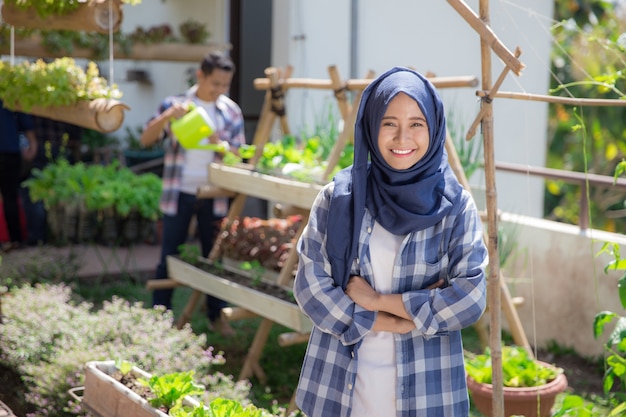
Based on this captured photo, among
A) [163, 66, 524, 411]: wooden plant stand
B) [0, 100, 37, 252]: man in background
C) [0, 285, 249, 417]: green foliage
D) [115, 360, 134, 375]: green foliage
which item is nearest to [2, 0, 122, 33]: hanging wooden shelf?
[163, 66, 524, 411]: wooden plant stand

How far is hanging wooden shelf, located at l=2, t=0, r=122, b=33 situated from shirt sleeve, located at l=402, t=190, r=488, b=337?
2.26 m

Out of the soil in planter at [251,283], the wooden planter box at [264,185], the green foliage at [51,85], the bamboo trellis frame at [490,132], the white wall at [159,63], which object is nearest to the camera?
the bamboo trellis frame at [490,132]

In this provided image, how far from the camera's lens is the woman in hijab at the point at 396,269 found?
2270 millimetres

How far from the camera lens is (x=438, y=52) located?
637 cm

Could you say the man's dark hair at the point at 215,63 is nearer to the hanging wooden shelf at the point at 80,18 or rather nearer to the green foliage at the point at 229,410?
the hanging wooden shelf at the point at 80,18

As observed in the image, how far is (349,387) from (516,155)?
13.8ft

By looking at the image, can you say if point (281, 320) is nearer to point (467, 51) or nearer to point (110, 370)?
point (110, 370)

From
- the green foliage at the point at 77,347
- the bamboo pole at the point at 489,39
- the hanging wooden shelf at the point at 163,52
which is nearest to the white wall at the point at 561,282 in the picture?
the green foliage at the point at 77,347

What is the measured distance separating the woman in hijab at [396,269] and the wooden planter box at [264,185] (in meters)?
1.75

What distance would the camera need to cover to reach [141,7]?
9914 millimetres

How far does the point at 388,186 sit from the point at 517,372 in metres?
1.73

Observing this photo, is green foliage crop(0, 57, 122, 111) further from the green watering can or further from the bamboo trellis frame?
the bamboo trellis frame

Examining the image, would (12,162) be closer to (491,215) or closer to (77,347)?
(77,347)

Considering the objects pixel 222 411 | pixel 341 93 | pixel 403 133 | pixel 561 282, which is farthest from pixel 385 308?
pixel 561 282
